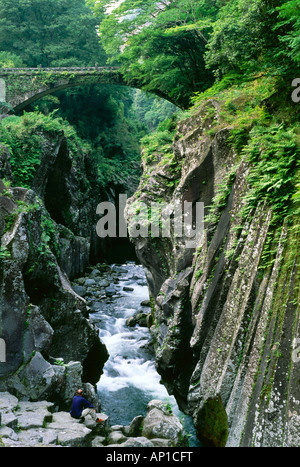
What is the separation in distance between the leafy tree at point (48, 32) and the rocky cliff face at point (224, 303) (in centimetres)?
2562

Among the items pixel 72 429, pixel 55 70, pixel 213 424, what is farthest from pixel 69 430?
pixel 55 70

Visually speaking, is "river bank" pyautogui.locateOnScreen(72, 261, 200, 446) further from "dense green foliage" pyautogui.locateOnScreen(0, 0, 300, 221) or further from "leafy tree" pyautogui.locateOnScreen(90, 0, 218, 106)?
"leafy tree" pyautogui.locateOnScreen(90, 0, 218, 106)

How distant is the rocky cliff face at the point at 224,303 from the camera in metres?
6.63

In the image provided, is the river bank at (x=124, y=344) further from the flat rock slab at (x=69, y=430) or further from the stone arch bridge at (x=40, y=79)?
the stone arch bridge at (x=40, y=79)

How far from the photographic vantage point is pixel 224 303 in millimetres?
9344

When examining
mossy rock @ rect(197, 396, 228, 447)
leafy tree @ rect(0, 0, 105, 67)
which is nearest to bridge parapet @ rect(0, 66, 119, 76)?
leafy tree @ rect(0, 0, 105, 67)

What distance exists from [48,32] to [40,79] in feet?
25.9

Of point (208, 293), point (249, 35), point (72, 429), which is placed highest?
point (249, 35)

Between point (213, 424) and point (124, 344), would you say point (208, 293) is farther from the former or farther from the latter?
point (124, 344)

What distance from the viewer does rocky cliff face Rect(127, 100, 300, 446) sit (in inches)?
261

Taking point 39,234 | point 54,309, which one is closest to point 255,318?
point 54,309

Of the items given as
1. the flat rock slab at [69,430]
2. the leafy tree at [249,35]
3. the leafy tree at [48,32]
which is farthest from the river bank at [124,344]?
the leafy tree at [48,32]

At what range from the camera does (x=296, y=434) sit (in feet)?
19.3

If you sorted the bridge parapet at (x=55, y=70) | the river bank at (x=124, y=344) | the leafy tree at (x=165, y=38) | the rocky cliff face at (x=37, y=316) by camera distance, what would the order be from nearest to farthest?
the rocky cliff face at (x=37, y=316) < the river bank at (x=124, y=344) < the leafy tree at (x=165, y=38) < the bridge parapet at (x=55, y=70)
